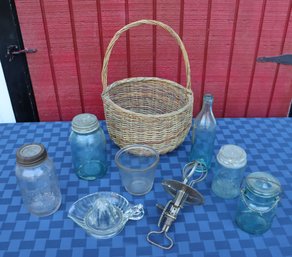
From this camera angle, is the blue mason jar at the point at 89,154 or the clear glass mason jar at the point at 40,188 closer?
the clear glass mason jar at the point at 40,188


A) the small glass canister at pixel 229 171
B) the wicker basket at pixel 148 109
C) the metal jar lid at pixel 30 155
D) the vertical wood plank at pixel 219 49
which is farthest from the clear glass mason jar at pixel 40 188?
the vertical wood plank at pixel 219 49

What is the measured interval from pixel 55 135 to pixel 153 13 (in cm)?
61

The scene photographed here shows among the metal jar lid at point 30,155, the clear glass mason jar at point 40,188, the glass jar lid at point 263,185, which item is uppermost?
the metal jar lid at point 30,155

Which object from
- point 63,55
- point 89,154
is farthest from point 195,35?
point 89,154

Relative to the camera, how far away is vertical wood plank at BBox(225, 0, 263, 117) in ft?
4.11

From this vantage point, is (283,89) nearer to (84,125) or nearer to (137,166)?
(137,166)

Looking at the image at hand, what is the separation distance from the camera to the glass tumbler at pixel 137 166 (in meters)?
0.88

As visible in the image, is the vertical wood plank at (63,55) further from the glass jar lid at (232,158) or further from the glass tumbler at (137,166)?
the glass jar lid at (232,158)

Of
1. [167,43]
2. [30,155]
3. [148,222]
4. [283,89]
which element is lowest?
[148,222]

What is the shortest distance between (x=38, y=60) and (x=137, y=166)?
2.16 feet

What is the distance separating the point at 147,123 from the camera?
3.15ft

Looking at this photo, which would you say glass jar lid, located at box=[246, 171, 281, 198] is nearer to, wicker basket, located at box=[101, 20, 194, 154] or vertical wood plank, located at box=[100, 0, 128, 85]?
wicker basket, located at box=[101, 20, 194, 154]

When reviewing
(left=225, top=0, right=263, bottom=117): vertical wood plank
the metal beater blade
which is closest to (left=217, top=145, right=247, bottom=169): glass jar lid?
the metal beater blade

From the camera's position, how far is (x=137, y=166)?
1.01 metres
